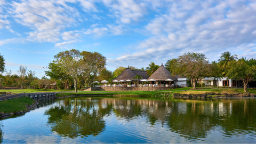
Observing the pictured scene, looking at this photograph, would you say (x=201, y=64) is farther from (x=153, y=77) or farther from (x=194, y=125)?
(x=194, y=125)

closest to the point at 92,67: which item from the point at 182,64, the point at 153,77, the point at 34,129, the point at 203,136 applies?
the point at 153,77

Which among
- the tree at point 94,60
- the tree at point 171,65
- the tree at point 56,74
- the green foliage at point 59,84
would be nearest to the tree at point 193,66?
the tree at point 171,65

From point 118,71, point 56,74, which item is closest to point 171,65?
point 118,71

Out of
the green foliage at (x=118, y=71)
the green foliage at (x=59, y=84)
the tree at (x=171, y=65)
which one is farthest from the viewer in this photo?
the green foliage at (x=118, y=71)

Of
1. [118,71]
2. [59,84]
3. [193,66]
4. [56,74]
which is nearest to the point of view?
[193,66]

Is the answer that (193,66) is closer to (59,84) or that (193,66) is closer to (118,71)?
(59,84)

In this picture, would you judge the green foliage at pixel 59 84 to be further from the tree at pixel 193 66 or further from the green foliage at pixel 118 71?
the tree at pixel 193 66

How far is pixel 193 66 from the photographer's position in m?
47.8

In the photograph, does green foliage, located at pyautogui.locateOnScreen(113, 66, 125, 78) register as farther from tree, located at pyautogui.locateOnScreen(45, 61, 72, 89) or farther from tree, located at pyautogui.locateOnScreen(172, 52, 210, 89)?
tree, located at pyautogui.locateOnScreen(172, 52, 210, 89)

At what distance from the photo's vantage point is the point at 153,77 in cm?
5691

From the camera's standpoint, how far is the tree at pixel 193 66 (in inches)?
1841

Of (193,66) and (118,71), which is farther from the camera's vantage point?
(118,71)

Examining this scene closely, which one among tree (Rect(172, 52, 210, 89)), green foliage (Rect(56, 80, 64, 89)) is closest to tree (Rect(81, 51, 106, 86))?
green foliage (Rect(56, 80, 64, 89))

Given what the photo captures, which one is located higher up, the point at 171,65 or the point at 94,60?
the point at 94,60
